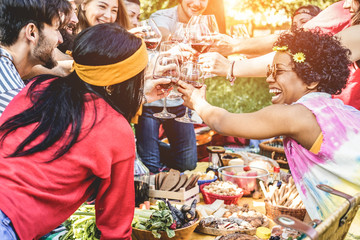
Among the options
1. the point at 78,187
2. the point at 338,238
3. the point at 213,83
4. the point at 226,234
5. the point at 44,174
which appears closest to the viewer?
the point at 338,238

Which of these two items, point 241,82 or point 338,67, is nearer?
point 338,67

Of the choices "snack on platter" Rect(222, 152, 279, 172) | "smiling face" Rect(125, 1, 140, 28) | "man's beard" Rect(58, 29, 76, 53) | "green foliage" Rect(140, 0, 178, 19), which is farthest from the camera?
"green foliage" Rect(140, 0, 178, 19)

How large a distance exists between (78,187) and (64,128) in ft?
0.87

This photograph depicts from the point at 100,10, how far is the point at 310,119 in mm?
1923

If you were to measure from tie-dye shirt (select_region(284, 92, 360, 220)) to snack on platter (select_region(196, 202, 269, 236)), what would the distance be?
1.03 ft

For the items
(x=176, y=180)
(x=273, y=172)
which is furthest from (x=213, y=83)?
(x=176, y=180)

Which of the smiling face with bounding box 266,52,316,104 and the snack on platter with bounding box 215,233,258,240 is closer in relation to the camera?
the snack on platter with bounding box 215,233,258,240

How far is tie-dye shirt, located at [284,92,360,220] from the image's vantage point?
1.58 metres

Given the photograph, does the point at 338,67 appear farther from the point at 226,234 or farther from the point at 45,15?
the point at 45,15

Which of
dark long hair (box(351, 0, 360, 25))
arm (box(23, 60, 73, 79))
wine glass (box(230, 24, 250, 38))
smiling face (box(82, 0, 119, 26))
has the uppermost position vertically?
dark long hair (box(351, 0, 360, 25))

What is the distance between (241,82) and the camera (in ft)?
26.6

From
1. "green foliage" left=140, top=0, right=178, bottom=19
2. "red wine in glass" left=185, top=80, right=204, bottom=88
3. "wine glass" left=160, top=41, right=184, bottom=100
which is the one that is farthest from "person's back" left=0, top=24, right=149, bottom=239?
"green foliage" left=140, top=0, right=178, bottom=19

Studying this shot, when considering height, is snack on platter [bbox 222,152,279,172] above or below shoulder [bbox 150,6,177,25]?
below

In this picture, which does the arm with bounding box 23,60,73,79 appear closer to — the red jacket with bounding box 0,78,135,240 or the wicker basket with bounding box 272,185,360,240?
the red jacket with bounding box 0,78,135,240
